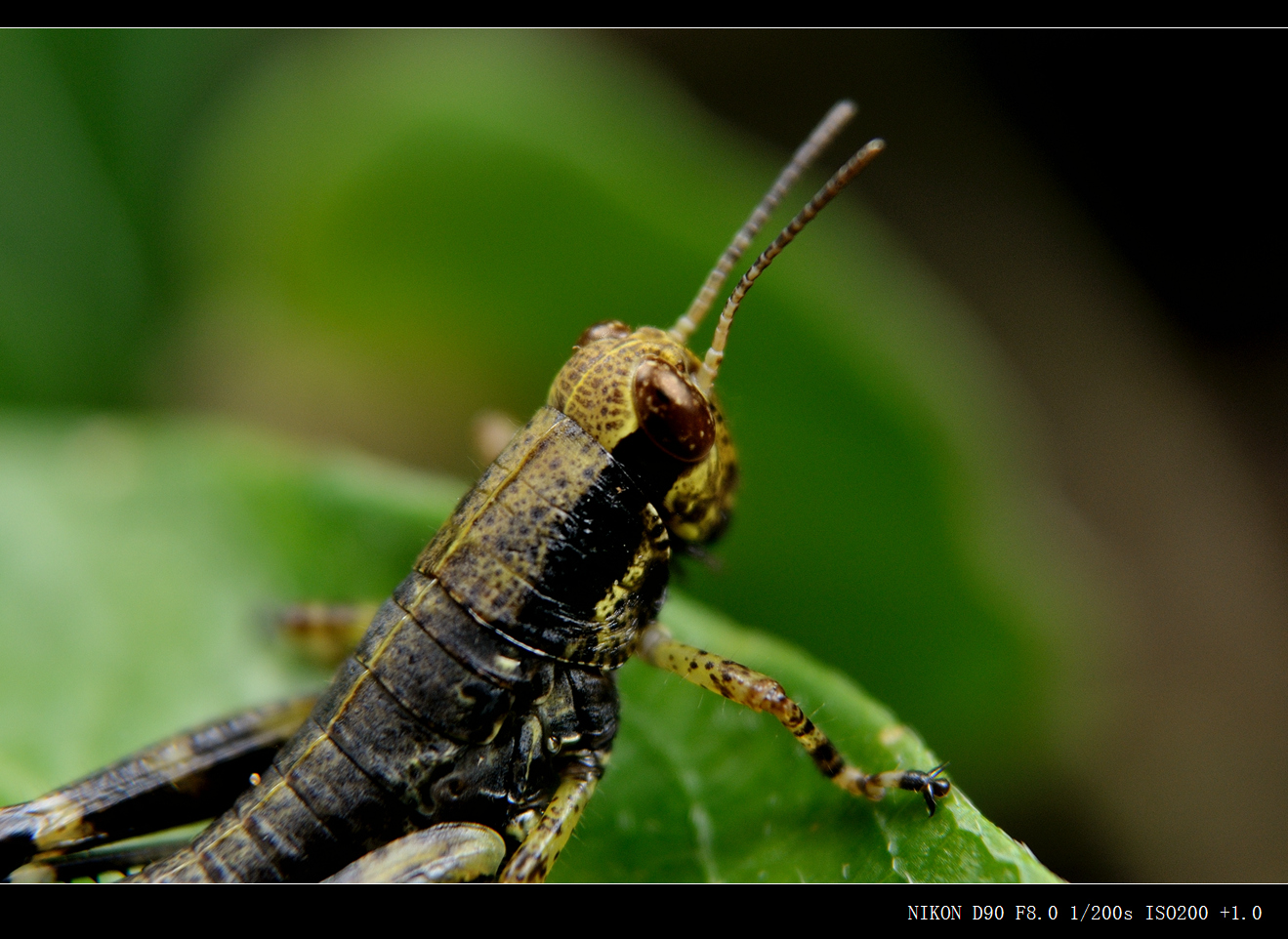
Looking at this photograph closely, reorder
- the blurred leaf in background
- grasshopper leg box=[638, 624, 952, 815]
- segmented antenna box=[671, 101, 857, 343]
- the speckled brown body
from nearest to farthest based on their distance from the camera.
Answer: grasshopper leg box=[638, 624, 952, 815] < the speckled brown body < segmented antenna box=[671, 101, 857, 343] < the blurred leaf in background

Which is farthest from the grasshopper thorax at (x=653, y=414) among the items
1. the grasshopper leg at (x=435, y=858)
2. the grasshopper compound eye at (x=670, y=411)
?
the grasshopper leg at (x=435, y=858)

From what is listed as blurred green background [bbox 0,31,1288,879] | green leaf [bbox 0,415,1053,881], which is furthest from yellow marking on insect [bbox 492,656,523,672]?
blurred green background [bbox 0,31,1288,879]

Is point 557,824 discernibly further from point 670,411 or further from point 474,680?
point 670,411

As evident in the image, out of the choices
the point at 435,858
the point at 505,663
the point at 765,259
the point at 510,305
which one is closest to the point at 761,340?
the point at 510,305

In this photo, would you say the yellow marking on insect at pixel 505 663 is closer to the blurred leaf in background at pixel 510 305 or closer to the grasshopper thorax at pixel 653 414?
the grasshopper thorax at pixel 653 414

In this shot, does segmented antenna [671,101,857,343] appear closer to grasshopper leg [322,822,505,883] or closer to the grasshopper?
the grasshopper

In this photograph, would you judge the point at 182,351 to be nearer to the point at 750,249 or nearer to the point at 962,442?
the point at 750,249
